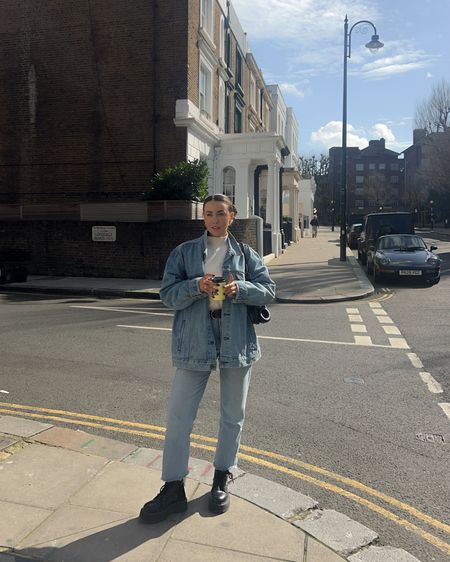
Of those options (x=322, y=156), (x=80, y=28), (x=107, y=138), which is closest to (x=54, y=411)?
(x=107, y=138)

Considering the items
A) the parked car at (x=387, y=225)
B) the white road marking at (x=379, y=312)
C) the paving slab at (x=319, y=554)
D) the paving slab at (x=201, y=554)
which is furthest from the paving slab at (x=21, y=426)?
the parked car at (x=387, y=225)

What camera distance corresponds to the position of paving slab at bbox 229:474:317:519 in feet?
10.3

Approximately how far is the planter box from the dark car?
5.62 metres

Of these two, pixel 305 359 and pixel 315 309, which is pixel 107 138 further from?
pixel 305 359

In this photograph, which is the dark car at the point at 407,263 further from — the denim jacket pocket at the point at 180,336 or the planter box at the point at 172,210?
the denim jacket pocket at the point at 180,336

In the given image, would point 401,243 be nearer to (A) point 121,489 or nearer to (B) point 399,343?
(B) point 399,343

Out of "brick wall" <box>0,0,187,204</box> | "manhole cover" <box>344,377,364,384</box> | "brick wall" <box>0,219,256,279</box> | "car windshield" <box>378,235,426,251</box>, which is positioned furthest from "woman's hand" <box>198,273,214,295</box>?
"brick wall" <box>0,0,187,204</box>

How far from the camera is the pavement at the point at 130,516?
2688 millimetres

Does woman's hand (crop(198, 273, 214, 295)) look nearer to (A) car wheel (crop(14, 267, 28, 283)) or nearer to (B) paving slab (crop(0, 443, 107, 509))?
(B) paving slab (crop(0, 443, 107, 509))

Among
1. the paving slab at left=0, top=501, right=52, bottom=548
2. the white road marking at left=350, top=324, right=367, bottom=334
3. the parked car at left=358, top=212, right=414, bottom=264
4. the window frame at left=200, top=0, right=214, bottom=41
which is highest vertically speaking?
the window frame at left=200, top=0, right=214, bottom=41

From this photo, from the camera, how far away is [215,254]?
126 inches

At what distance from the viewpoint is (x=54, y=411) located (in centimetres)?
493

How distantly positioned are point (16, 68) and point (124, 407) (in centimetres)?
1978

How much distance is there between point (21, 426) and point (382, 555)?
296cm
